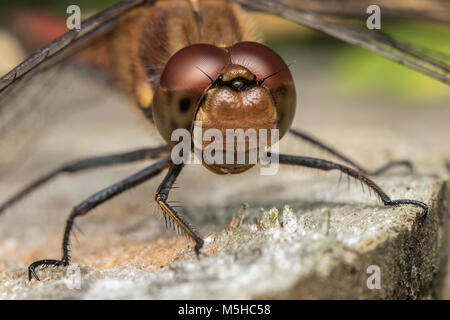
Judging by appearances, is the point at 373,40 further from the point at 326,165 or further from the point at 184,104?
the point at 184,104

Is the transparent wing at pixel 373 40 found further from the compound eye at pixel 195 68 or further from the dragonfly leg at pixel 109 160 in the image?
the dragonfly leg at pixel 109 160

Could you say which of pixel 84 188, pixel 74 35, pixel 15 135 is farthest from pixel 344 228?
pixel 15 135

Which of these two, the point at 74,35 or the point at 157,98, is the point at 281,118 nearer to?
the point at 157,98

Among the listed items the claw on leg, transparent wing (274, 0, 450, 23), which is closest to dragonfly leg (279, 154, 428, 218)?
the claw on leg

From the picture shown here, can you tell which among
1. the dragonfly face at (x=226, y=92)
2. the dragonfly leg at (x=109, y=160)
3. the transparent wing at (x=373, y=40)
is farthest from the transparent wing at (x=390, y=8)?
the dragonfly face at (x=226, y=92)

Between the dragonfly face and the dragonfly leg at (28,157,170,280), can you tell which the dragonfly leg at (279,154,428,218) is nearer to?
the dragonfly face

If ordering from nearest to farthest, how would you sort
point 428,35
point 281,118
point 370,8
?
point 281,118, point 370,8, point 428,35
